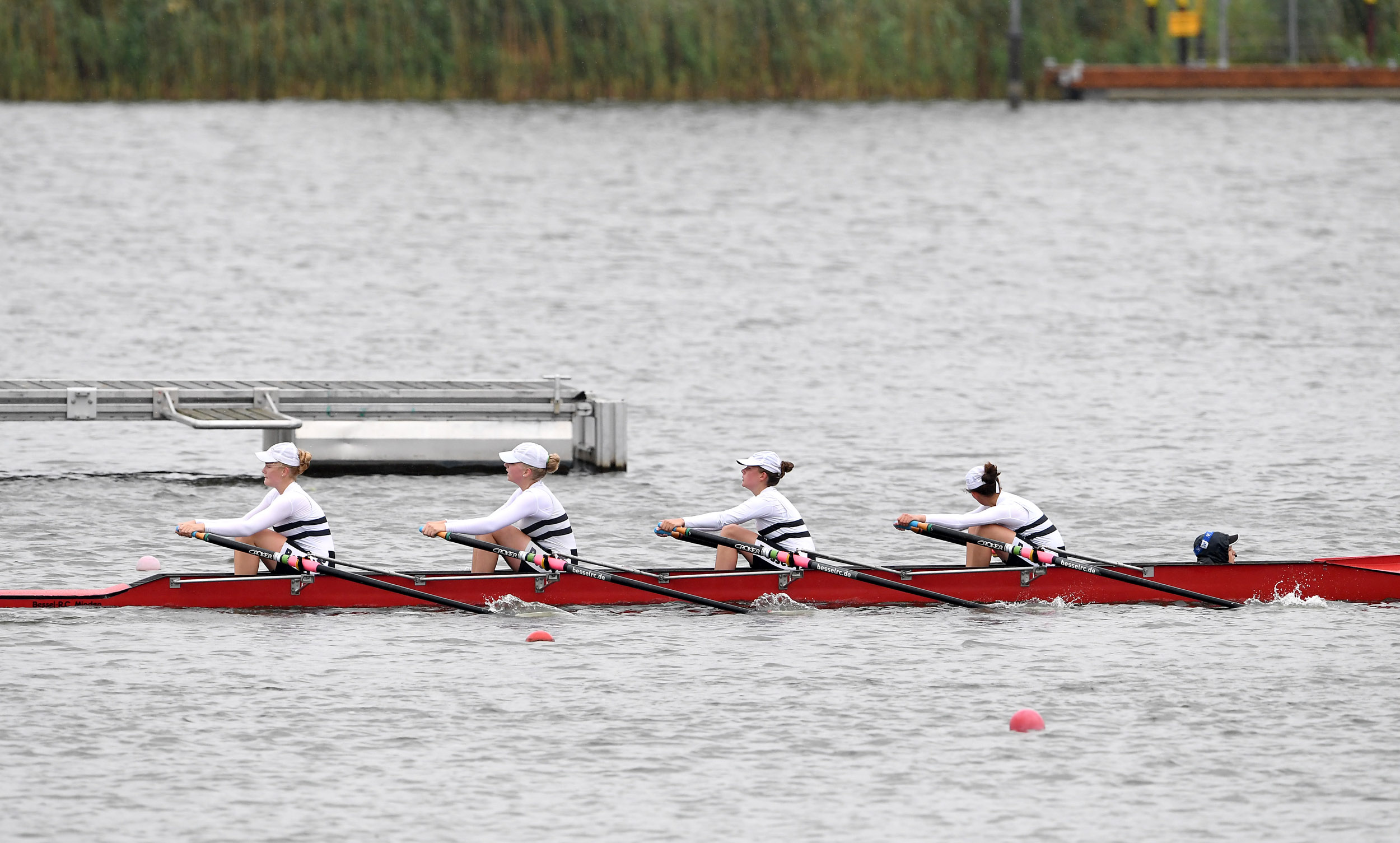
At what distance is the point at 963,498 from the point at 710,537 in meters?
6.74

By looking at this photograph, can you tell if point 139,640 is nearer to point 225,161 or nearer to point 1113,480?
point 1113,480

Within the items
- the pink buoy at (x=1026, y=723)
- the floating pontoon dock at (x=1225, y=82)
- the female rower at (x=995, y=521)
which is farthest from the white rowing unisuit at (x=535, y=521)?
the floating pontoon dock at (x=1225, y=82)

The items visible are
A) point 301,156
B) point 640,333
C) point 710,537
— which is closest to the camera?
point 710,537

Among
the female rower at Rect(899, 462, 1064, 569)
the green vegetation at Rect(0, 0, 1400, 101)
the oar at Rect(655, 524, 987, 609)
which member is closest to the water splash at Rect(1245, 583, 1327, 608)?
the female rower at Rect(899, 462, 1064, 569)

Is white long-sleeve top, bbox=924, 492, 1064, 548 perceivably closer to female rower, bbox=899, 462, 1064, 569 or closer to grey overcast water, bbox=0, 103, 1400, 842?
female rower, bbox=899, 462, 1064, 569

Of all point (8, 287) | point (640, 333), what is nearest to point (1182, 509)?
point (640, 333)

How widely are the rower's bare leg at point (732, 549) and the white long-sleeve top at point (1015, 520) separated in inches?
57.6

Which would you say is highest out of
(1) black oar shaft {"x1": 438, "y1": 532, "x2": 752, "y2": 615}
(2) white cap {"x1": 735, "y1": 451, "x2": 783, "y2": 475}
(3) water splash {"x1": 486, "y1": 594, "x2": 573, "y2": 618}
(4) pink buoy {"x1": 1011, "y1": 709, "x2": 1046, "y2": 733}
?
(2) white cap {"x1": 735, "y1": 451, "x2": 783, "y2": 475}

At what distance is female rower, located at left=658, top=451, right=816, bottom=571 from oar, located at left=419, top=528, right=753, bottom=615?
1.21 feet

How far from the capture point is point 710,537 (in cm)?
1845

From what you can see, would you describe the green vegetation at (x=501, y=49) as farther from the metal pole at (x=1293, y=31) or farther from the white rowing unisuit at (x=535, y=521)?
the white rowing unisuit at (x=535, y=521)

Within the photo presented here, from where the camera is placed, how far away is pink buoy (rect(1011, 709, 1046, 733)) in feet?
50.1

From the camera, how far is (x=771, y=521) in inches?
727

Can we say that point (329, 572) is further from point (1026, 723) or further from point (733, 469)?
point (733, 469)
